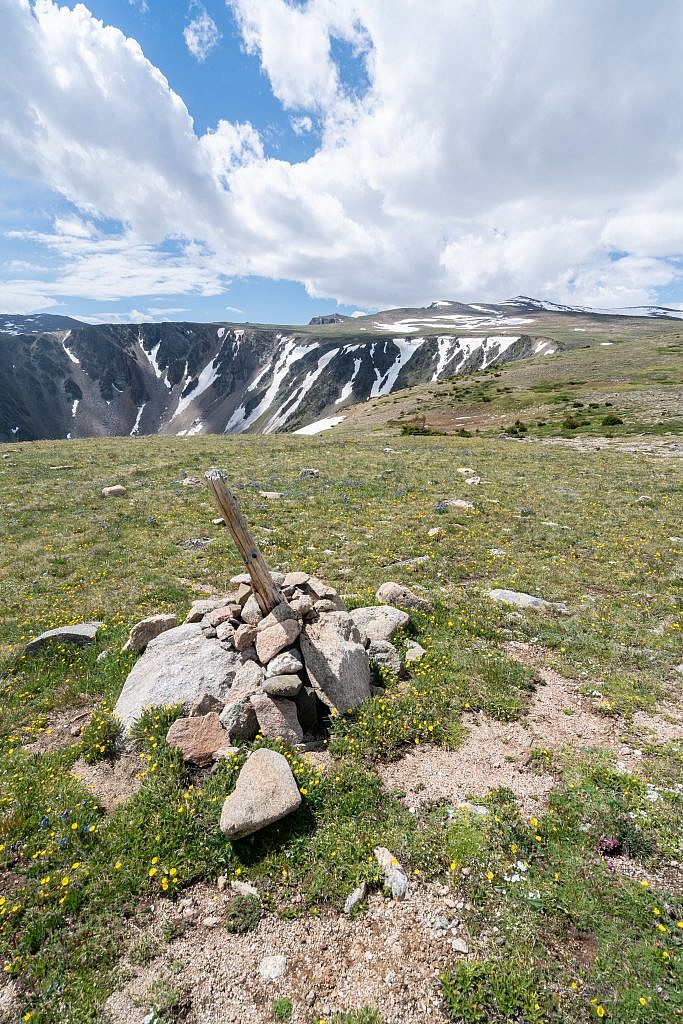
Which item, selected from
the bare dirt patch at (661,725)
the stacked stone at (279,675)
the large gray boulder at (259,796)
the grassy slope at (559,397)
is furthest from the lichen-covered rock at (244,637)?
the grassy slope at (559,397)

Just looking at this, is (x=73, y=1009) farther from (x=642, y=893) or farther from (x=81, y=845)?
(x=642, y=893)

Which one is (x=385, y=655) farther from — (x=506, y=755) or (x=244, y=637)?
(x=244, y=637)

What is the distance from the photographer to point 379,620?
1270 cm

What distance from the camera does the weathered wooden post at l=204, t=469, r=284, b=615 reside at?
32.8 feet

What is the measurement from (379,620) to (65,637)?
8.93 m

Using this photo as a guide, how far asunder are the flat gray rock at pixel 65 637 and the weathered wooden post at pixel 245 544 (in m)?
5.61

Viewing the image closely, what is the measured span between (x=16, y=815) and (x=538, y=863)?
8698 mm

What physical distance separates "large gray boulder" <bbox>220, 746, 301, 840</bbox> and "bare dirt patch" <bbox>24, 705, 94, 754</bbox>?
435cm

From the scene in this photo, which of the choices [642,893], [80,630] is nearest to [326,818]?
[642,893]

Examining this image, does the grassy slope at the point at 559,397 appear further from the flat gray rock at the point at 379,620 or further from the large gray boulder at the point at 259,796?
the large gray boulder at the point at 259,796

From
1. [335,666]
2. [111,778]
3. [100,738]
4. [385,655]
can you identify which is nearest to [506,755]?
[385,655]

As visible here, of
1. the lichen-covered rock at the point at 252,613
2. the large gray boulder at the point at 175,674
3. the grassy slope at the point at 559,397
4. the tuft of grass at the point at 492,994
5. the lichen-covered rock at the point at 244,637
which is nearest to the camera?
the tuft of grass at the point at 492,994

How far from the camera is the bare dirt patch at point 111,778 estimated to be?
8099 millimetres

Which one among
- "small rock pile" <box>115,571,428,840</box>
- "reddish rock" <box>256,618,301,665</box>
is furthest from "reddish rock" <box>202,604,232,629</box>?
"reddish rock" <box>256,618,301,665</box>
